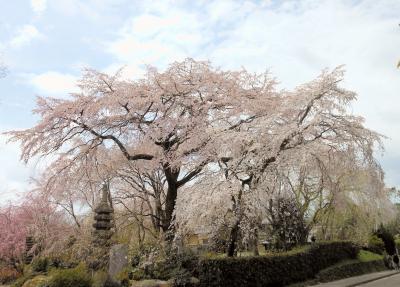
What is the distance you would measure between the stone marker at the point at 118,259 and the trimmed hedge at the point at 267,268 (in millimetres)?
2836

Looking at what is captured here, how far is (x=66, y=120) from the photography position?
597 inches

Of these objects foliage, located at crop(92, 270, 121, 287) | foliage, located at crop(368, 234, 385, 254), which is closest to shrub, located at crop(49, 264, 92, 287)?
foliage, located at crop(92, 270, 121, 287)

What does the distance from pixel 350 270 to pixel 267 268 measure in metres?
9.14

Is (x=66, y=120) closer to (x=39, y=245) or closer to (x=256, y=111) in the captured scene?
(x=256, y=111)

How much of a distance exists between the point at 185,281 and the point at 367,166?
769 centimetres

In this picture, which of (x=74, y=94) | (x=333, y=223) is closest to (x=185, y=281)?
(x=74, y=94)

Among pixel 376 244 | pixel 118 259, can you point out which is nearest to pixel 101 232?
pixel 118 259

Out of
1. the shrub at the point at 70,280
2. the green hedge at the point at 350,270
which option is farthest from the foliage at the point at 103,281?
the green hedge at the point at 350,270

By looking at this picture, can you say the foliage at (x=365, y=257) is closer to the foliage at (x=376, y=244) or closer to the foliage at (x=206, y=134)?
the foliage at (x=376, y=244)

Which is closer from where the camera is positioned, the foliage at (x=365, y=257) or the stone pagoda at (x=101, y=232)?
the stone pagoda at (x=101, y=232)

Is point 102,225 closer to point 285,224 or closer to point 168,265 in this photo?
point 168,265

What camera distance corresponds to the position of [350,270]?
2091 centimetres

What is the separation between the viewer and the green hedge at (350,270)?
59.0ft

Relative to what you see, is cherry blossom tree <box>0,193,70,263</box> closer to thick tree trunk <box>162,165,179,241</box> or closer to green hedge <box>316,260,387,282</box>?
thick tree trunk <box>162,165,179,241</box>
